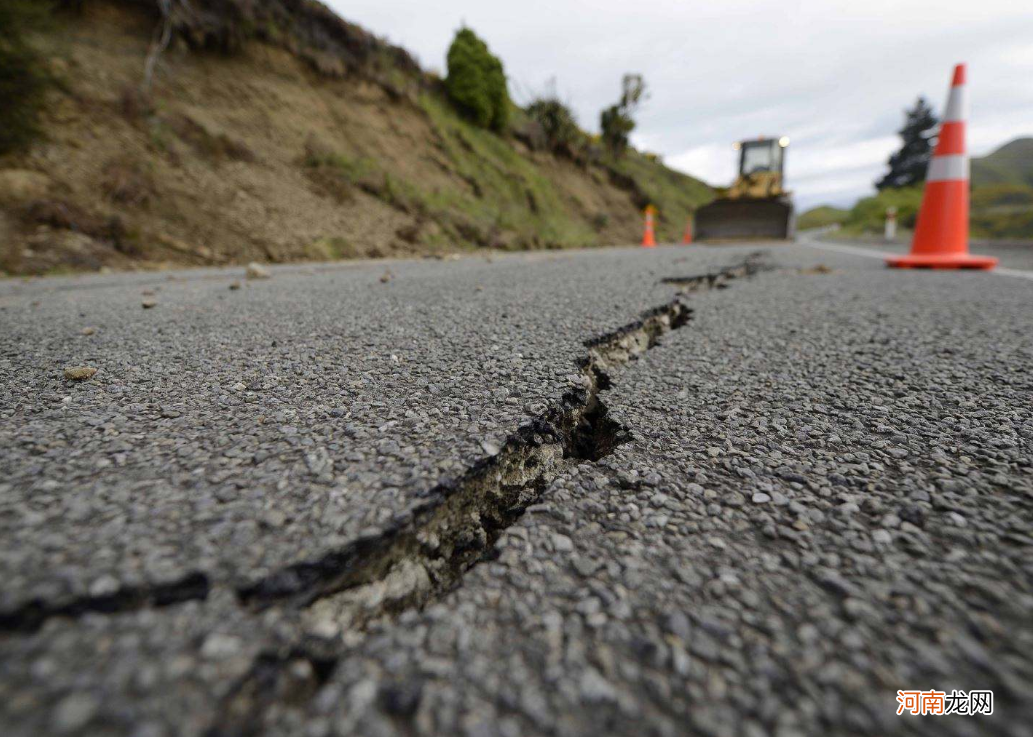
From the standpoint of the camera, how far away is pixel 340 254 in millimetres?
6969

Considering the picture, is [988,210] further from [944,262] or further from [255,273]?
[255,273]

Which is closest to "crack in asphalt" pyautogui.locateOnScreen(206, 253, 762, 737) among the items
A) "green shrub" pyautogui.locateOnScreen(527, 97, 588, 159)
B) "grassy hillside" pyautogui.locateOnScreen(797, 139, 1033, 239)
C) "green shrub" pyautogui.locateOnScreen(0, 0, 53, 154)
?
"green shrub" pyautogui.locateOnScreen(0, 0, 53, 154)

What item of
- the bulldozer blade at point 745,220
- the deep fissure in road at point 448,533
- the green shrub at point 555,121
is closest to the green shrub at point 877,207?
the bulldozer blade at point 745,220

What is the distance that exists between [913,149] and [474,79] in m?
40.0

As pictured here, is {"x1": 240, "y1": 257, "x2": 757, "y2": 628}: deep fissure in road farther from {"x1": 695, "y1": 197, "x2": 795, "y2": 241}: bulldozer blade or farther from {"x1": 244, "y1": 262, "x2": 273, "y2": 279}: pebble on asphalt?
{"x1": 695, "y1": 197, "x2": 795, "y2": 241}: bulldozer blade

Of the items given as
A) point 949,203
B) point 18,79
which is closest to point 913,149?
point 949,203

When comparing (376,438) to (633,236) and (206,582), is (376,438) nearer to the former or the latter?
(206,582)

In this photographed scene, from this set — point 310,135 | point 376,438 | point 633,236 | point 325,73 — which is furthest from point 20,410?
point 633,236

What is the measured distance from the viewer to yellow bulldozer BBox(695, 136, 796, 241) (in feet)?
39.0

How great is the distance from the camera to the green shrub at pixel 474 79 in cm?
1286

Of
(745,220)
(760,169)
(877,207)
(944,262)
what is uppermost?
(877,207)

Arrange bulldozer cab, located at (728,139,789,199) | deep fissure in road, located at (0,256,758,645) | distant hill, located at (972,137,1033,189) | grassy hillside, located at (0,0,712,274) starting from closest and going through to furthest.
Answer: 1. deep fissure in road, located at (0,256,758,645)
2. grassy hillside, located at (0,0,712,274)
3. bulldozer cab, located at (728,139,789,199)
4. distant hill, located at (972,137,1033,189)

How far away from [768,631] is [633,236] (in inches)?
689

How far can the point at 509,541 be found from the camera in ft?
2.68
